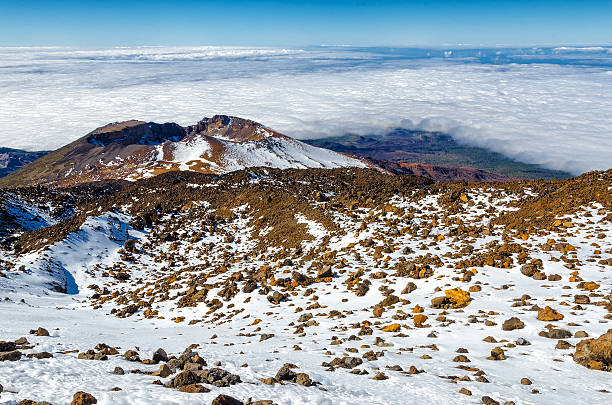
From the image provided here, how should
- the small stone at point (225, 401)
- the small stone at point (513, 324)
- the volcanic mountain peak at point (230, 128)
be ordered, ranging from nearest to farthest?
the small stone at point (225, 401) < the small stone at point (513, 324) < the volcanic mountain peak at point (230, 128)

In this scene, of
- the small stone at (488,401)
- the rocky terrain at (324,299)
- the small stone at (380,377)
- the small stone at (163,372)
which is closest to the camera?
the small stone at (488,401)

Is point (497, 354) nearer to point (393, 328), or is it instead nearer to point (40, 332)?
point (393, 328)

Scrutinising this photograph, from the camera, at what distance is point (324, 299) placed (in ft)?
52.7

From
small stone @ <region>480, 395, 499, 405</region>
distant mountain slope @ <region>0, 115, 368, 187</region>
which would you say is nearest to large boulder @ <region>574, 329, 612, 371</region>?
small stone @ <region>480, 395, 499, 405</region>

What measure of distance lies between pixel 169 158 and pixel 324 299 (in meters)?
103

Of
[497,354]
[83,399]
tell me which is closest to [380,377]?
[497,354]

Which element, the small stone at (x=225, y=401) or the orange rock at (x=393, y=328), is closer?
the small stone at (x=225, y=401)

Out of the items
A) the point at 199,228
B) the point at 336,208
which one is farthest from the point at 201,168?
the point at 336,208

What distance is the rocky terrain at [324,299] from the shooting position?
8.19 meters

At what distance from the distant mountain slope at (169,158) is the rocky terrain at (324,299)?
65.3 metres

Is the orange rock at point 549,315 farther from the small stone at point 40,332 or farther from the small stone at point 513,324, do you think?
the small stone at point 40,332

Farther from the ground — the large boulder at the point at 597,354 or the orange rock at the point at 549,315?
the large boulder at the point at 597,354

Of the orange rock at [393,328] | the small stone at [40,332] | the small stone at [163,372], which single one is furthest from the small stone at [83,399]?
the orange rock at [393,328]

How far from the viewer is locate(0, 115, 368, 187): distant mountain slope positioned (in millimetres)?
100438
